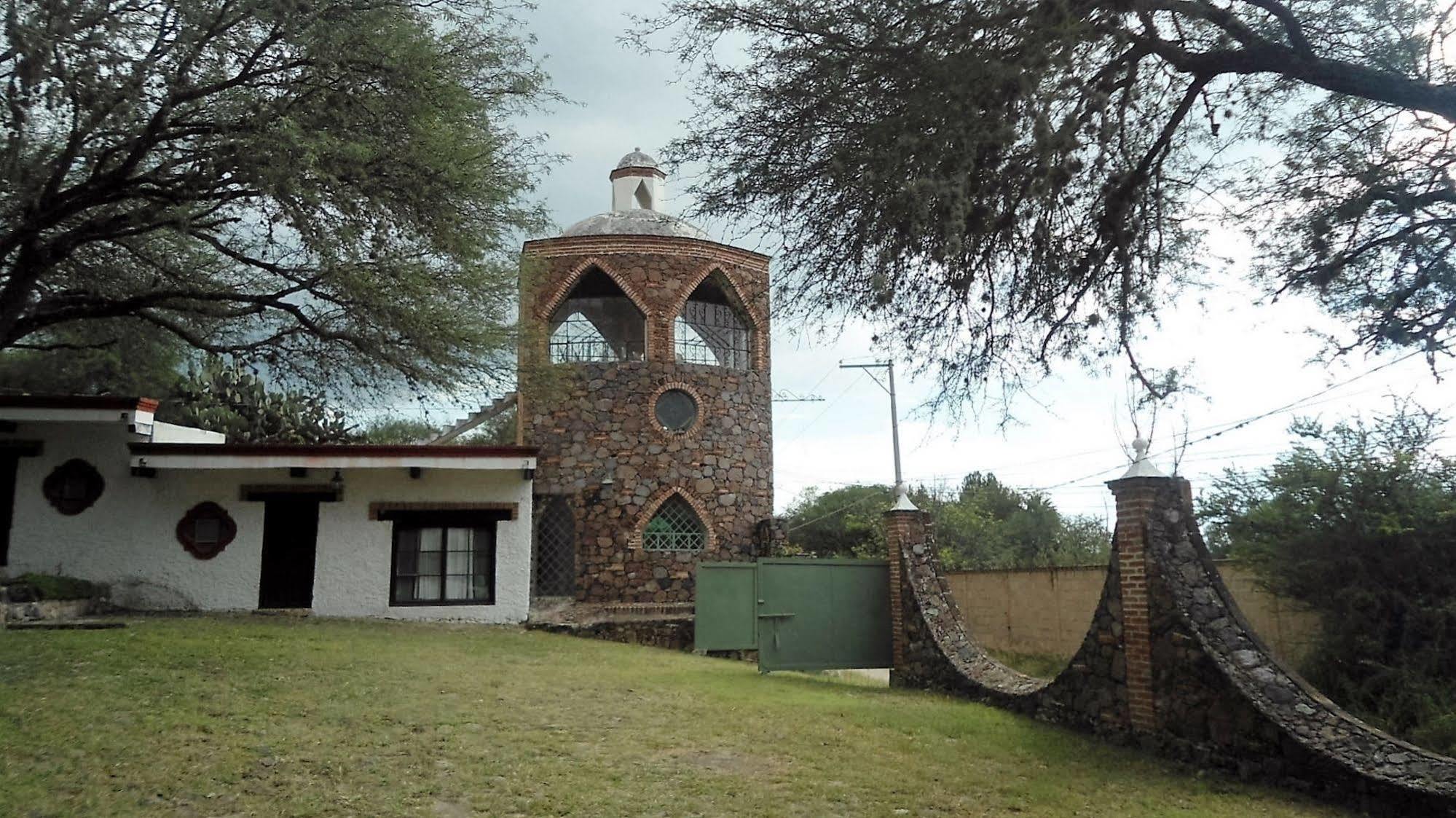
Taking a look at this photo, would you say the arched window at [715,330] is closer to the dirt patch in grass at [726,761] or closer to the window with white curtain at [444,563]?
the window with white curtain at [444,563]

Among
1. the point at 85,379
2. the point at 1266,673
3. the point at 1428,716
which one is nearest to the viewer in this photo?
the point at 1266,673

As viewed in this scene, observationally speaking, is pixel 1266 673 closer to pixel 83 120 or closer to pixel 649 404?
pixel 83 120

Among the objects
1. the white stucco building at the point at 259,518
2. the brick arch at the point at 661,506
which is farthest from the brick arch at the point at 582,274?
the white stucco building at the point at 259,518

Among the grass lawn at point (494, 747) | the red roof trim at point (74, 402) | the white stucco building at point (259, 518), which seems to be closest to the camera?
the grass lawn at point (494, 747)

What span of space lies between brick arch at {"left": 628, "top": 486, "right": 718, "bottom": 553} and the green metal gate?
7656 millimetres

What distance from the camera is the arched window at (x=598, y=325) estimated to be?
2153cm

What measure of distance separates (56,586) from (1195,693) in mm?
14743

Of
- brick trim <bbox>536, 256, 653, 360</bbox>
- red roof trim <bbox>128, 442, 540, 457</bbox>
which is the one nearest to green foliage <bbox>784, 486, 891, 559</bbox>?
brick trim <bbox>536, 256, 653, 360</bbox>

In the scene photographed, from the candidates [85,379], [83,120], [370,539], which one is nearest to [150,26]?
[83,120]

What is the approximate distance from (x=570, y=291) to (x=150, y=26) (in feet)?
41.7

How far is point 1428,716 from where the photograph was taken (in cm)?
1084

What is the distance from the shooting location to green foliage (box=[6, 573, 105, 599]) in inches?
552

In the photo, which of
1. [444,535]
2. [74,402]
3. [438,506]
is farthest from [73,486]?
[444,535]

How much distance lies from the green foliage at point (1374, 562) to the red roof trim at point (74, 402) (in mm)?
15797
